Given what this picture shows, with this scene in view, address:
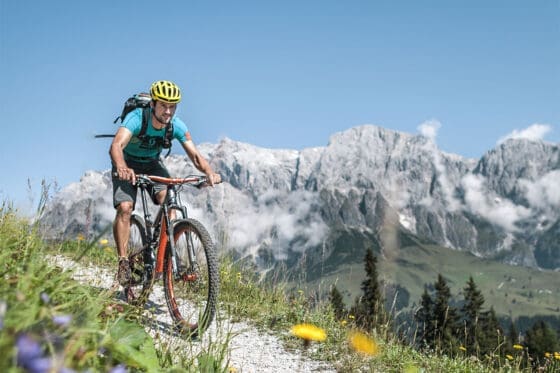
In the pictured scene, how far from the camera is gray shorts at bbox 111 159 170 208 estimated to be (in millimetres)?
7641

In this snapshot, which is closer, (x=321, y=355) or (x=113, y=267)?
(x=321, y=355)

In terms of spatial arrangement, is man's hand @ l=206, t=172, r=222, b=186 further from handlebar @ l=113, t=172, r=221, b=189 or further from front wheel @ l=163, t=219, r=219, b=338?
front wheel @ l=163, t=219, r=219, b=338

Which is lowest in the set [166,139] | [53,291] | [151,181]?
[53,291]

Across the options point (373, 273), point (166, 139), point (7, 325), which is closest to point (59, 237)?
point (166, 139)

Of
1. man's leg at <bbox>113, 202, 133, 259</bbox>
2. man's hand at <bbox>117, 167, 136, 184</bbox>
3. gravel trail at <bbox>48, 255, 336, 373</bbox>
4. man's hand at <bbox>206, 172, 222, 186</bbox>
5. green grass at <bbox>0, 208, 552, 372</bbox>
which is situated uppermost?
man's hand at <bbox>206, 172, 222, 186</bbox>

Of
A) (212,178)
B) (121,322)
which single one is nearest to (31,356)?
(121,322)

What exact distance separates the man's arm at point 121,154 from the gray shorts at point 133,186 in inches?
19.3

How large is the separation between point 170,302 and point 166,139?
8.25 ft

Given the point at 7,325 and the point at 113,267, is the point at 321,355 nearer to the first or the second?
the point at 7,325

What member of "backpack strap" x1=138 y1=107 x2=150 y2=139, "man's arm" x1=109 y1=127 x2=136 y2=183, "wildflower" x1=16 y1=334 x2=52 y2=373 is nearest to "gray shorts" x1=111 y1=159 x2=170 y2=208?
"man's arm" x1=109 y1=127 x2=136 y2=183

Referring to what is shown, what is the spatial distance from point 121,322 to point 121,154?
15.2 feet

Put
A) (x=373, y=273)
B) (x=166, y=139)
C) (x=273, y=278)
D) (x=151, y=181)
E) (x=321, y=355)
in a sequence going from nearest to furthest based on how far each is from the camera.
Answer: (x=321, y=355) < (x=151, y=181) < (x=166, y=139) < (x=273, y=278) < (x=373, y=273)

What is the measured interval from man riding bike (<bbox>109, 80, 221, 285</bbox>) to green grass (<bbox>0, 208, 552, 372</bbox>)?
108 centimetres

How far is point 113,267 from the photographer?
10984mm
